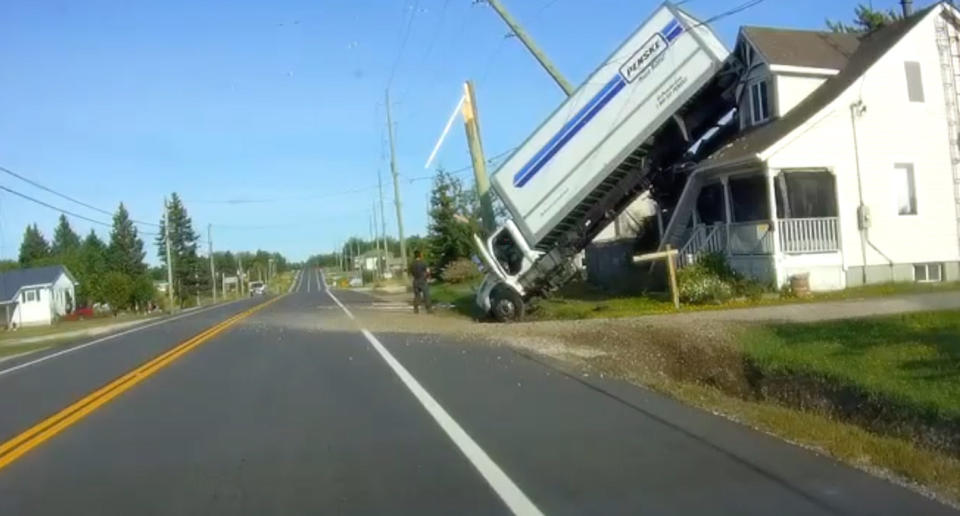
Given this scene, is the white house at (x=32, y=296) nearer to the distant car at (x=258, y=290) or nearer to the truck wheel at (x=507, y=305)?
the distant car at (x=258, y=290)

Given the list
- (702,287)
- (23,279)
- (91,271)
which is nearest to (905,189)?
(702,287)

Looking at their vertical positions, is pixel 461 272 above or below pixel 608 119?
below

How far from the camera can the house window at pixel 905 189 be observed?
26812 millimetres

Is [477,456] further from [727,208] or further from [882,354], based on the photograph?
[727,208]

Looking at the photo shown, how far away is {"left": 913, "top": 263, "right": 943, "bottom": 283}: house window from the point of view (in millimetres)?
26656

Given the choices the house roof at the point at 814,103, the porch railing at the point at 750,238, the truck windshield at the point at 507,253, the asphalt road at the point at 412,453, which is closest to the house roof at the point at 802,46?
the house roof at the point at 814,103

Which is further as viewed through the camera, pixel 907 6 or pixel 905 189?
pixel 907 6

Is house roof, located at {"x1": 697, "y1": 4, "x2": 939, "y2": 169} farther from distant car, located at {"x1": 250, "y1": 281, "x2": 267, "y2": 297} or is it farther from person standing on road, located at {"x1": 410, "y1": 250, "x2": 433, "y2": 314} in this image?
distant car, located at {"x1": 250, "y1": 281, "x2": 267, "y2": 297}

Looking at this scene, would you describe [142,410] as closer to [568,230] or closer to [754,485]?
[754,485]

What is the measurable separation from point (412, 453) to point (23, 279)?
83226mm

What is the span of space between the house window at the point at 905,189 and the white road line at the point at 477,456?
17560 mm

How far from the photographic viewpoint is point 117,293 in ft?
258

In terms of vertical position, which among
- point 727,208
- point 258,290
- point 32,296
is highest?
point 727,208

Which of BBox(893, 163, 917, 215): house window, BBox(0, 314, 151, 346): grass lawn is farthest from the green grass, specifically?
BBox(0, 314, 151, 346): grass lawn
